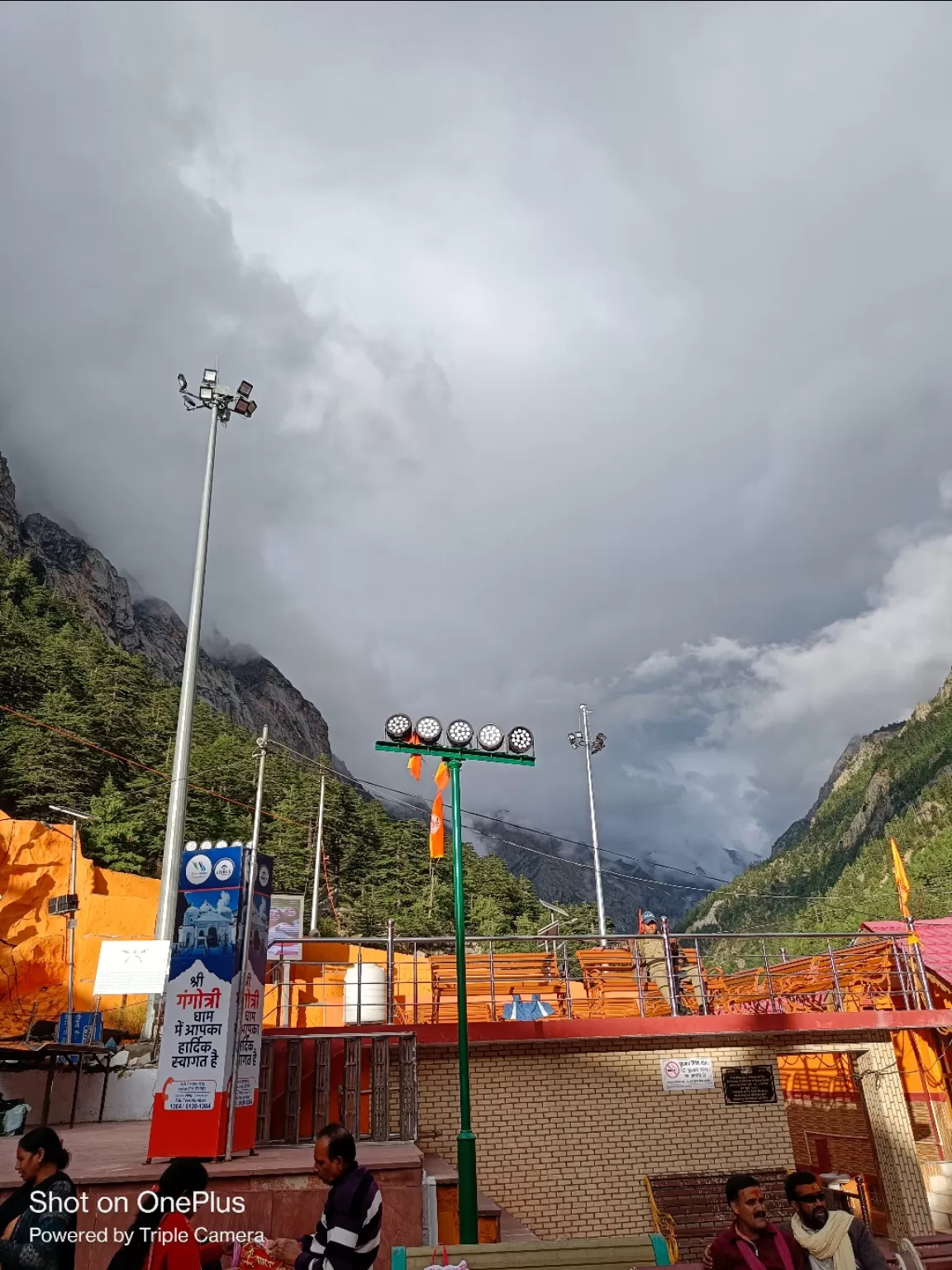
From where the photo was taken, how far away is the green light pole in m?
7.50

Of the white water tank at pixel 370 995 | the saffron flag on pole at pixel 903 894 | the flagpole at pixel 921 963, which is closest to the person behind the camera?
the flagpole at pixel 921 963

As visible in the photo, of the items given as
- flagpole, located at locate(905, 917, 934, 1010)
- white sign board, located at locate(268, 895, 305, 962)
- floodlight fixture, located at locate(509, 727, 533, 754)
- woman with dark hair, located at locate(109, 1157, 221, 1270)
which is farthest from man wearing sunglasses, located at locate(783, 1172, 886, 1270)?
white sign board, located at locate(268, 895, 305, 962)

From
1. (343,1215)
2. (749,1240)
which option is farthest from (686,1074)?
(343,1215)

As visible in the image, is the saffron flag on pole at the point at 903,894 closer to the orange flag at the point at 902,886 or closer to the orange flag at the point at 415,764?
the orange flag at the point at 902,886

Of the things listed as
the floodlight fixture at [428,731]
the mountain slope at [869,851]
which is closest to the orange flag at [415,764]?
the floodlight fixture at [428,731]

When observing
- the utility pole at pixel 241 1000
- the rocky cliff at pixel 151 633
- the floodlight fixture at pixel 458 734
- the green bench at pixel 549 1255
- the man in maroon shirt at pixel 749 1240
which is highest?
the rocky cliff at pixel 151 633

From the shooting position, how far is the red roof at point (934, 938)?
569 inches

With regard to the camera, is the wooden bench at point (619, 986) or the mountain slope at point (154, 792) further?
the mountain slope at point (154, 792)

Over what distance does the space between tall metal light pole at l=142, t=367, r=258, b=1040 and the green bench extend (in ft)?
26.6

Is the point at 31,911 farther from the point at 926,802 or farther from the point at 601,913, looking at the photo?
the point at 926,802

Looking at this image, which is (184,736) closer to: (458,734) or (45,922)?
(458,734)

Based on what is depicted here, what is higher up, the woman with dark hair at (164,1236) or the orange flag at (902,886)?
the orange flag at (902,886)

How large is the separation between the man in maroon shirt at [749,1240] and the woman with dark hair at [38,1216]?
3.41 metres

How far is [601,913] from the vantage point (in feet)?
85.1
